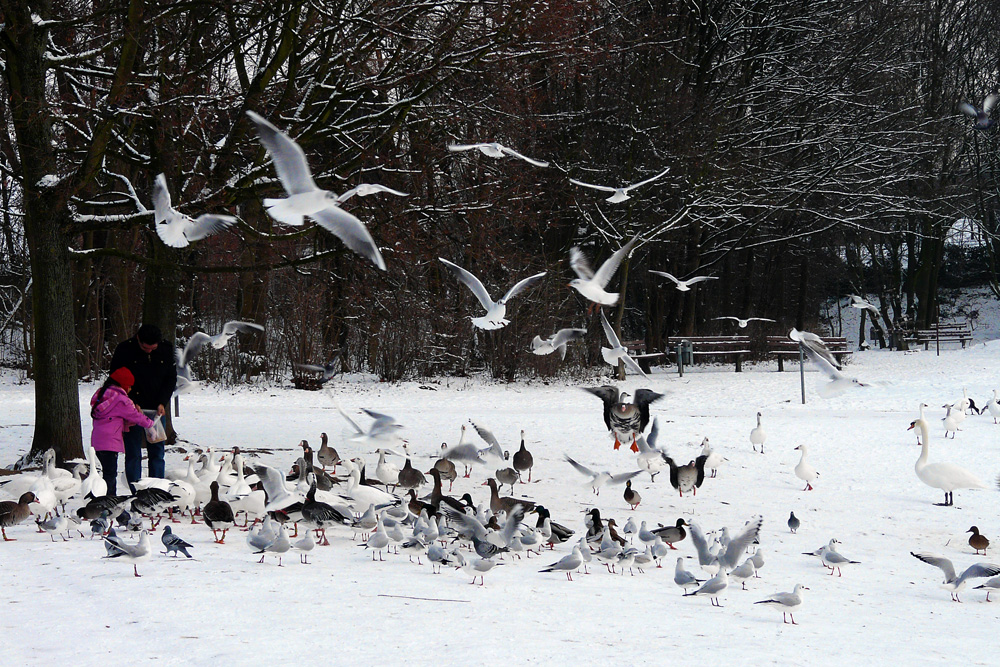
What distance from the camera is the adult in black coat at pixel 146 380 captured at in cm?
966

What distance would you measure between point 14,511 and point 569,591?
4.78 metres

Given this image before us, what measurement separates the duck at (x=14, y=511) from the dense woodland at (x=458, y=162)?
321 centimetres

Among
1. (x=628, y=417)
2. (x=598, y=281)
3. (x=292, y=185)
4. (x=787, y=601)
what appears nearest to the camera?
(x=787, y=601)

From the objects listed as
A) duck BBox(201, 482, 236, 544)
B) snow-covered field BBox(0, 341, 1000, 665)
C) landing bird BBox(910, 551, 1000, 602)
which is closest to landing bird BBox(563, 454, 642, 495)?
snow-covered field BBox(0, 341, 1000, 665)

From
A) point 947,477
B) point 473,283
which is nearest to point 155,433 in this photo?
point 473,283

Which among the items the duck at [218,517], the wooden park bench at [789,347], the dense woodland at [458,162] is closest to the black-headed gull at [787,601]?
the duck at [218,517]

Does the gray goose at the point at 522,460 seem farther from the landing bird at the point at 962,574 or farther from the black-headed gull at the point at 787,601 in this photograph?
the black-headed gull at the point at 787,601

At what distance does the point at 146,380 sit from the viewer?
10.1m

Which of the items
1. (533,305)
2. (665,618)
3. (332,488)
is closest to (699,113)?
(533,305)

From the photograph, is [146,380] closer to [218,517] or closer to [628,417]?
[218,517]

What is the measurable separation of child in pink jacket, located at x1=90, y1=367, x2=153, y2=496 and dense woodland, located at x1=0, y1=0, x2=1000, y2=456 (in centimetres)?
215

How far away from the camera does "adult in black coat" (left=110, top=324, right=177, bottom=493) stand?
9664 millimetres

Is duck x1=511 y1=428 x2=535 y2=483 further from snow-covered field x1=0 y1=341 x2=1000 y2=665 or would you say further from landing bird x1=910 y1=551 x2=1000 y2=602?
landing bird x1=910 y1=551 x2=1000 y2=602

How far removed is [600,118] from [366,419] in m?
13.0
